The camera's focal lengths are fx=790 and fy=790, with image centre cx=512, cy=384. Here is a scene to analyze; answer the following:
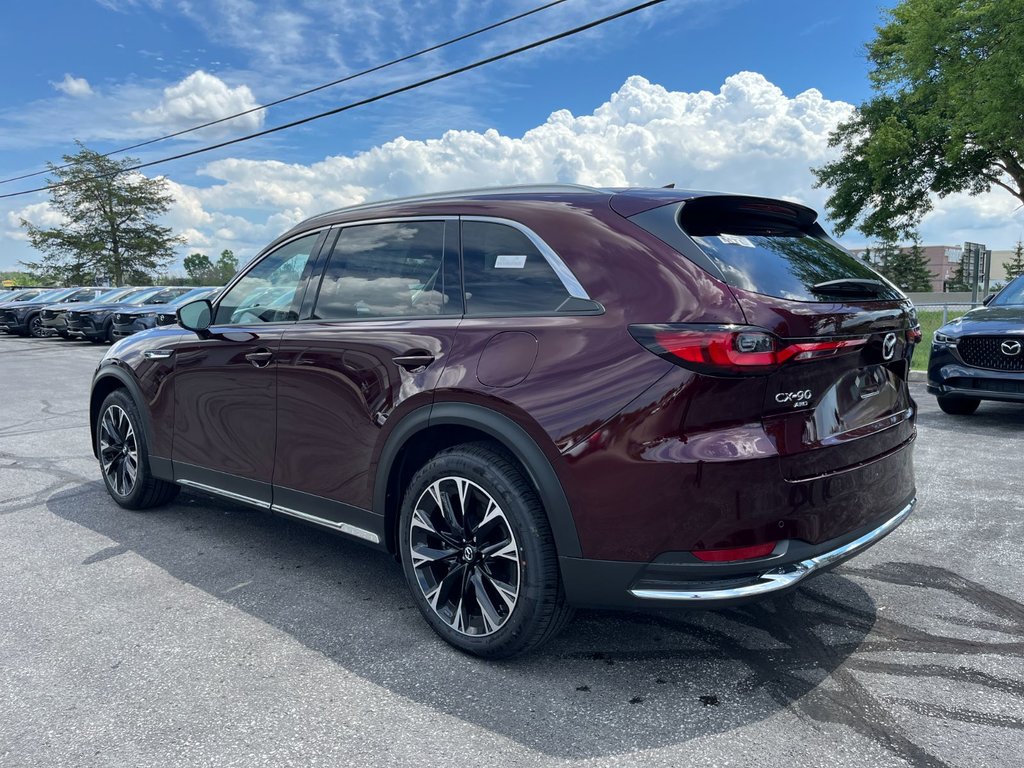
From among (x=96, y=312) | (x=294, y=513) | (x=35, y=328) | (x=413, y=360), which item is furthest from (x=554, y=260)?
(x=35, y=328)

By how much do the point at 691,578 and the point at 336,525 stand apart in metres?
1.71

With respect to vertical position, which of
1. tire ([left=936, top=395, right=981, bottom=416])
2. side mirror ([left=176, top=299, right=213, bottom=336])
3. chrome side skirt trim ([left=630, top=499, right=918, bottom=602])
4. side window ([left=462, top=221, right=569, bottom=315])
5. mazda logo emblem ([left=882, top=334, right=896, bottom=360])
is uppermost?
side window ([left=462, top=221, right=569, bottom=315])

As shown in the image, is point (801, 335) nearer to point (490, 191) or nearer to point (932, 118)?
point (490, 191)

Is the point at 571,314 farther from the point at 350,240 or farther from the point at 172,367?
the point at 172,367

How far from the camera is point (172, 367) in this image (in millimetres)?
4605

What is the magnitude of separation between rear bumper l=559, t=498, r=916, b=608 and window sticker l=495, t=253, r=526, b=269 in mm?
1134

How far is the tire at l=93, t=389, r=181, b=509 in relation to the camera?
496 cm

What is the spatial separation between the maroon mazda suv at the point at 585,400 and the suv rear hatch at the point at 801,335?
0.01 metres

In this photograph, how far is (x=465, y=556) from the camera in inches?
121

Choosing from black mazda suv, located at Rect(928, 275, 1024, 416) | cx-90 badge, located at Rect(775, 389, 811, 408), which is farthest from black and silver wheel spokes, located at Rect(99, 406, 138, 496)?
black mazda suv, located at Rect(928, 275, 1024, 416)

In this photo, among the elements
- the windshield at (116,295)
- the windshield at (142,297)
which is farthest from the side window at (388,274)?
the windshield at (116,295)

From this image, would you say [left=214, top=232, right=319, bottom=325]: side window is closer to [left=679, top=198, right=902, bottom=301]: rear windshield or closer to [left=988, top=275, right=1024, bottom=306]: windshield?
[left=679, top=198, right=902, bottom=301]: rear windshield

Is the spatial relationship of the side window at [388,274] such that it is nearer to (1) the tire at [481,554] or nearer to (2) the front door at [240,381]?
(2) the front door at [240,381]

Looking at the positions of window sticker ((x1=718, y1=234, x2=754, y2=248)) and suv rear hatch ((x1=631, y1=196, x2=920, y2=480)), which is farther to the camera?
window sticker ((x1=718, y1=234, x2=754, y2=248))
